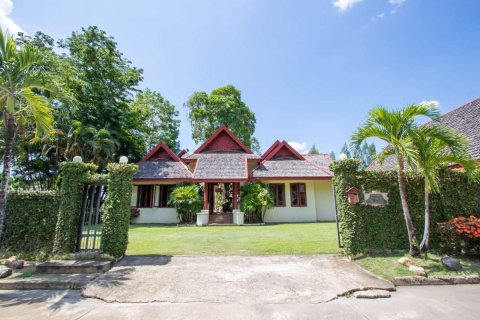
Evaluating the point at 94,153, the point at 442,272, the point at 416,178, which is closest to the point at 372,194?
the point at 416,178

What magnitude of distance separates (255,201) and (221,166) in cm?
332

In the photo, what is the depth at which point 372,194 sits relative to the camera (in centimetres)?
629

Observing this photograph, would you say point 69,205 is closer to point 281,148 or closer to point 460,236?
point 460,236

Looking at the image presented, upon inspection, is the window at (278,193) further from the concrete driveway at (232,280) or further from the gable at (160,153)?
the concrete driveway at (232,280)

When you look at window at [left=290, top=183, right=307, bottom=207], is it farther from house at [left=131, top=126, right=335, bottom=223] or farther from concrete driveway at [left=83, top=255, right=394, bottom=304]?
concrete driveway at [left=83, top=255, right=394, bottom=304]

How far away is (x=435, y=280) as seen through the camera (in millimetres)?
4566

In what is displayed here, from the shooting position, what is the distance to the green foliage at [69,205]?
18.9 feet

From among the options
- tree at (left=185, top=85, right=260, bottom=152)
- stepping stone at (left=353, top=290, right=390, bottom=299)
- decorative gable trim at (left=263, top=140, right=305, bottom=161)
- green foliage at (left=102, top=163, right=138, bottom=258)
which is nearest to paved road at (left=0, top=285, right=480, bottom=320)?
stepping stone at (left=353, top=290, right=390, bottom=299)

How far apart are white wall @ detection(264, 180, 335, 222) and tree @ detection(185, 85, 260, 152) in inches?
559

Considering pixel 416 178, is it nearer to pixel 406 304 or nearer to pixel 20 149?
pixel 406 304

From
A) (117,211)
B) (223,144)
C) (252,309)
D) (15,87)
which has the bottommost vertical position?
(252,309)

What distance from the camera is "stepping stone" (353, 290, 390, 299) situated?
3969 millimetres

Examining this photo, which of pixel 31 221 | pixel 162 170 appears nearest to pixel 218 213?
pixel 162 170

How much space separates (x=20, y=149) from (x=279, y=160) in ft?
64.8
